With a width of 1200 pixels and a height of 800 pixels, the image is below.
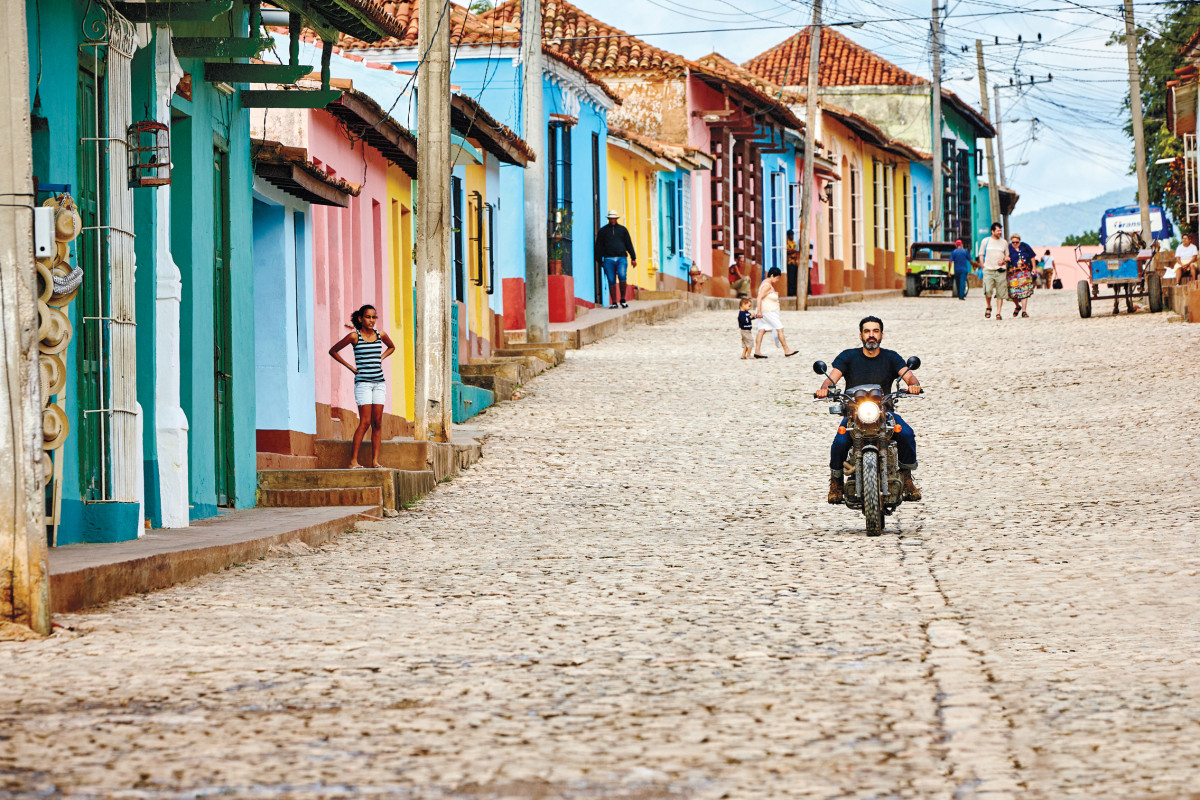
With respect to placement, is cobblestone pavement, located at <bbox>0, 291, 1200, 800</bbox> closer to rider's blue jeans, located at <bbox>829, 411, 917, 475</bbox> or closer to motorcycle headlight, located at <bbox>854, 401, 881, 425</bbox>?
rider's blue jeans, located at <bbox>829, 411, 917, 475</bbox>

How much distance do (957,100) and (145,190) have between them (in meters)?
56.6

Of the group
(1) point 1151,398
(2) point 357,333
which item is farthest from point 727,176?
(2) point 357,333

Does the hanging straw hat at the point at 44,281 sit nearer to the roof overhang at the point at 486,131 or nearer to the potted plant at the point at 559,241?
the roof overhang at the point at 486,131

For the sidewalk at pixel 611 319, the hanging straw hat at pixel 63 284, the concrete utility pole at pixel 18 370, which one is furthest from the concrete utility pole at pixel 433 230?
the sidewalk at pixel 611 319

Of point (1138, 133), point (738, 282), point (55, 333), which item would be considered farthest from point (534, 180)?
point (1138, 133)

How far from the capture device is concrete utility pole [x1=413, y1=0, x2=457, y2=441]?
1638cm

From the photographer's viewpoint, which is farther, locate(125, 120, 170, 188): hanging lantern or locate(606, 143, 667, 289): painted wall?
locate(606, 143, 667, 289): painted wall

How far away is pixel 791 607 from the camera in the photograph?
27.1ft

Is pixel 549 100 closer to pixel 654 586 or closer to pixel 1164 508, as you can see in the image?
pixel 1164 508

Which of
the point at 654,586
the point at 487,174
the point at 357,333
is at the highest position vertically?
the point at 487,174

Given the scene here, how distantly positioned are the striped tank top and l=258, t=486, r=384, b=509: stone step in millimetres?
1399

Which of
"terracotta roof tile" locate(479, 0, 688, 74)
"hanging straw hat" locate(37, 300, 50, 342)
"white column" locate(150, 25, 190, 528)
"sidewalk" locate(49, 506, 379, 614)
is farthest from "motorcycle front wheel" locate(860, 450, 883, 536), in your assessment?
"terracotta roof tile" locate(479, 0, 688, 74)

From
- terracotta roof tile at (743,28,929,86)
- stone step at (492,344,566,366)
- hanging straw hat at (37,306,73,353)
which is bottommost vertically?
stone step at (492,344,566,366)

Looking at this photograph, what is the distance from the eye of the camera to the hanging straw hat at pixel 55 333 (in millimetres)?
8344
